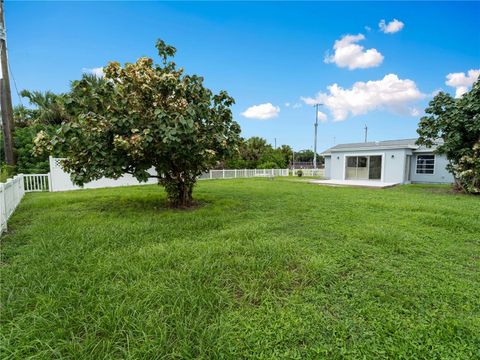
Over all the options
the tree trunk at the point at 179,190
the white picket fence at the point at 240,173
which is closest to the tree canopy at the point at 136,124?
the tree trunk at the point at 179,190

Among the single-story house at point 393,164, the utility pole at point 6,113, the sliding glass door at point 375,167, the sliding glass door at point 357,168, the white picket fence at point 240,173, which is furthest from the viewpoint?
the white picket fence at point 240,173

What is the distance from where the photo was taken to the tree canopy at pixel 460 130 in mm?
9516

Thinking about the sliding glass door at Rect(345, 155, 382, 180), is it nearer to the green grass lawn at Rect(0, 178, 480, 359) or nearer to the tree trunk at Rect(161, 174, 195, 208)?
the green grass lawn at Rect(0, 178, 480, 359)

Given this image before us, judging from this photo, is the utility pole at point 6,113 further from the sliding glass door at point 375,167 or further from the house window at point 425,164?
the house window at point 425,164

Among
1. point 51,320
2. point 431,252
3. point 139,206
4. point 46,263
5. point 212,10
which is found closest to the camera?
point 51,320

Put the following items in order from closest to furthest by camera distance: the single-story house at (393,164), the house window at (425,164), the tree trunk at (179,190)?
the tree trunk at (179,190)
the single-story house at (393,164)
the house window at (425,164)

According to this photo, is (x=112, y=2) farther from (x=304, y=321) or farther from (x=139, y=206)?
(x=304, y=321)

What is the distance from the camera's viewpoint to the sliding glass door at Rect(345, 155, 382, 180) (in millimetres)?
15781

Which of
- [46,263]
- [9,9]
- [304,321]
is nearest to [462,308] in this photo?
[304,321]

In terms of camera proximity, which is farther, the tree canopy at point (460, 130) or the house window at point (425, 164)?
the house window at point (425, 164)

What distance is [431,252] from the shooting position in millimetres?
3584

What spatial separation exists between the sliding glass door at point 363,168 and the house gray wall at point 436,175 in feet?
6.87

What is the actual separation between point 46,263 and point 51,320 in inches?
47.7

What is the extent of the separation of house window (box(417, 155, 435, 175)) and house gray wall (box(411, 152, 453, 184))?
0.51 feet
